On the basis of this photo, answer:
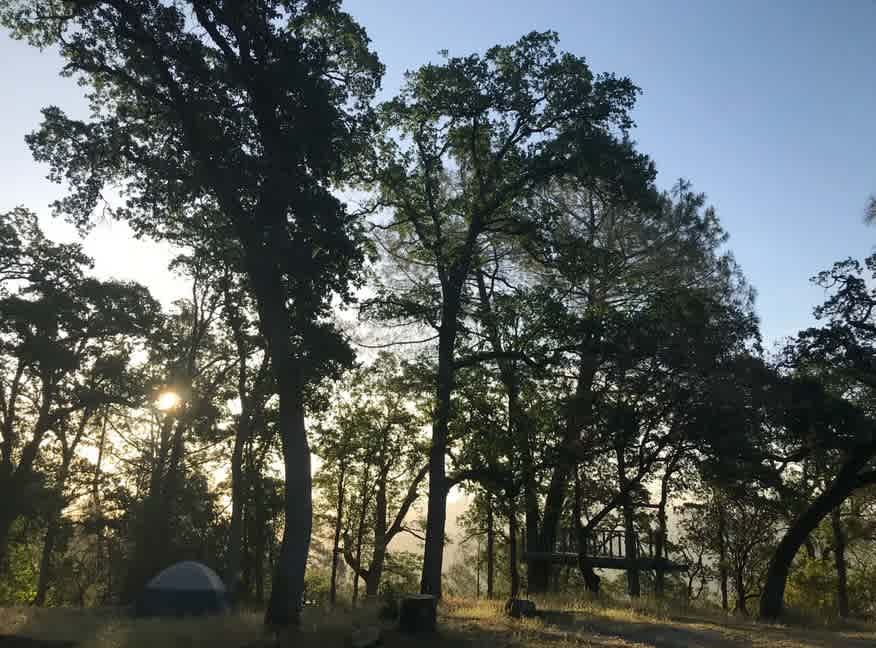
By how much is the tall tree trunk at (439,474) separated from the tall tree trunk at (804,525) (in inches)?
385

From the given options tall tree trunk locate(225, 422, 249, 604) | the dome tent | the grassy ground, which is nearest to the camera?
the grassy ground

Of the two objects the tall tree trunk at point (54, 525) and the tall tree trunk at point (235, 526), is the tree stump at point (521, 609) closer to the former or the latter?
the tall tree trunk at point (235, 526)

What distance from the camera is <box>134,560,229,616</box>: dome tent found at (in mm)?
19047

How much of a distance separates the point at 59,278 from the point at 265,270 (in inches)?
646

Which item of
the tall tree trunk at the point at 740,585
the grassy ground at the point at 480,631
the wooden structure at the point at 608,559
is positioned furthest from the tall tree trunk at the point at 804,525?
the tall tree trunk at the point at 740,585

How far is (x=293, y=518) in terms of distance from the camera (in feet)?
46.5

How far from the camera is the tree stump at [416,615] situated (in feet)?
42.4

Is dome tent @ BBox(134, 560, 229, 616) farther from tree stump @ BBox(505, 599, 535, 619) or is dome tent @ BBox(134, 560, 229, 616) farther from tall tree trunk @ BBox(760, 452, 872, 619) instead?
tall tree trunk @ BBox(760, 452, 872, 619)

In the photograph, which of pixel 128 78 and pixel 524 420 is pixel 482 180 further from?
pixel 128 78

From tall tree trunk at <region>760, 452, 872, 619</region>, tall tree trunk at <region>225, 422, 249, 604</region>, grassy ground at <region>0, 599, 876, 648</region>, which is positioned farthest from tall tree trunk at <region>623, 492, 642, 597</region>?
tall tree trunk at <region>225, 422, 249, 604</region>

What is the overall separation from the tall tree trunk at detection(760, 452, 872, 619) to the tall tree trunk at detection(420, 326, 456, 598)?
32.1 feet

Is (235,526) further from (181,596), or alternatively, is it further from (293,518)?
(293,518)

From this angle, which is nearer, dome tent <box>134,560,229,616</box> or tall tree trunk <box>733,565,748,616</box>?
dome tent <box>134,560,229,616</box>

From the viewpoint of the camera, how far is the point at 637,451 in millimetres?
22844
